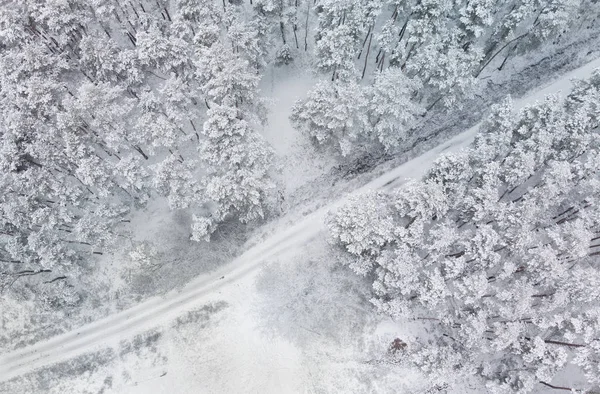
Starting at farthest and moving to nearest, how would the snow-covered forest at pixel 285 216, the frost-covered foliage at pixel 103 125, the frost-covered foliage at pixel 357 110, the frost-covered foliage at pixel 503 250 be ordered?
1. the frost-covered foliage at pixel 357 110
2. the frost-covered foliage at pixel 103 125
3. the snow-covered forest at pixel 285 216
4. the frost-covered foliage at pixel 503 250

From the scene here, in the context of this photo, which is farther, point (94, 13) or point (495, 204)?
point (94, 13)

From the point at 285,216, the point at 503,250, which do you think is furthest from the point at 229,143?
the point at 503,250

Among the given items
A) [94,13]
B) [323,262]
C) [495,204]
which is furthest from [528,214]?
[94,13]

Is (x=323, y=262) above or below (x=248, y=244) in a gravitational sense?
below

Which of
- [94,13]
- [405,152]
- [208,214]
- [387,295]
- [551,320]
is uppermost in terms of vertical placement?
[94,13]

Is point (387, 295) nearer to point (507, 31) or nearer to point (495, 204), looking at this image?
point (495, 204)

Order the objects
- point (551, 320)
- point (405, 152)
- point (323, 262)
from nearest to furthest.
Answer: point (551, 320) < point (323, 262) < point (405, 152)

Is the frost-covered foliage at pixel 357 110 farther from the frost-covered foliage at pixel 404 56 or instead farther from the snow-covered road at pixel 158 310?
the snow-covered road at pixel 158 310

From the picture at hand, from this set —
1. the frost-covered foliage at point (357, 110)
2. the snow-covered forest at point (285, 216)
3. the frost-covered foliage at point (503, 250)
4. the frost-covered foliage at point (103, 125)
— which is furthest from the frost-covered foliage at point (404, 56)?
the frost-covered foliage at point (103, 125)
